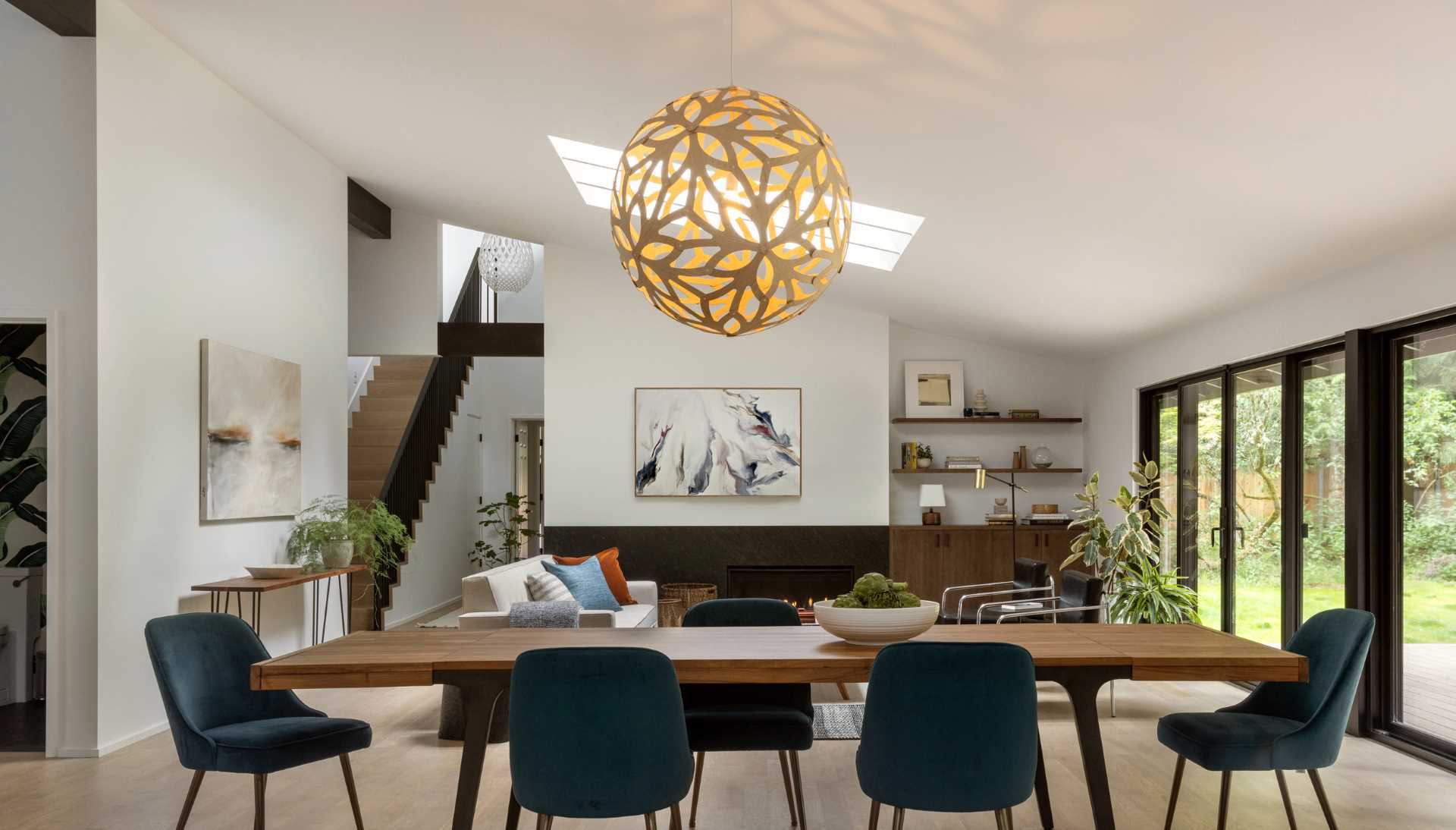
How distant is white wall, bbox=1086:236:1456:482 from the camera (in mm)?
4797

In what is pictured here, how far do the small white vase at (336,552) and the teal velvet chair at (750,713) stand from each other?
3.64m

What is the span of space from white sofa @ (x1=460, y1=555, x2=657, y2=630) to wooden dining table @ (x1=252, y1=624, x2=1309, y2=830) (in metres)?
2.04

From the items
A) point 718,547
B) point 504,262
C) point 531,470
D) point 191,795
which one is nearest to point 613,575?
point 718,547

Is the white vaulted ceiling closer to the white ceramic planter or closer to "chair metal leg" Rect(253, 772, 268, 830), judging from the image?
the white ceramic planter

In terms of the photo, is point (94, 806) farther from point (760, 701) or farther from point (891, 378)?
point (891, 378)

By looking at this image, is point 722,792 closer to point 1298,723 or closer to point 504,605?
point 1298,723

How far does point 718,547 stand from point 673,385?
1.46 meters

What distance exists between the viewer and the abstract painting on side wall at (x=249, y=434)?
6219 mm

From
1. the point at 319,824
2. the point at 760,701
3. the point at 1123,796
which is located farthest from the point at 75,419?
the point at 1123,796

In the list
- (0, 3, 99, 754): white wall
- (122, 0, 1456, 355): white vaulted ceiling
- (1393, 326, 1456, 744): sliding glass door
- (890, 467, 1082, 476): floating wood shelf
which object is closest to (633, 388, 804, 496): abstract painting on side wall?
(890, 467, 1082, 476): floating wood shelf

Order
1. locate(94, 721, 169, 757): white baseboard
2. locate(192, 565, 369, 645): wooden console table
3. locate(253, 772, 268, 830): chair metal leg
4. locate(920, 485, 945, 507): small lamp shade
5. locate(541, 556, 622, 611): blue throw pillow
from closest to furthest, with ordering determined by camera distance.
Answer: locate(253, 772, 268, 830): chair metal leg < locate(94, 721, 169, 757): white baseboard < locate(192, 565, 369, 645): wooden console table < locate(541, 556, 622, 611): blue throw pillow < locate(920, 485, 945, 507): small lamp shade

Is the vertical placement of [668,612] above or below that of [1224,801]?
below

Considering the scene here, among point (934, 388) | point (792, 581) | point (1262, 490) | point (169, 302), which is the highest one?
point (169, 302)

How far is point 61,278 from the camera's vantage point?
5.28 metres
